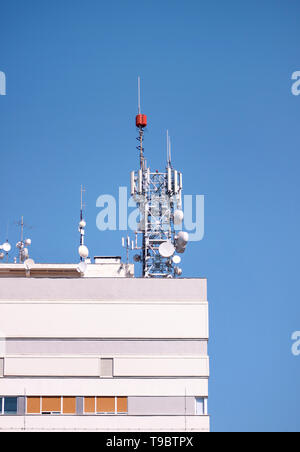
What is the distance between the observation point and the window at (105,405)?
47.9 meters

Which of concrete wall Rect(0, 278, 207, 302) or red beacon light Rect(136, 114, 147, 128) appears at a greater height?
red beacon light Rect(136, 114, 147, 128)

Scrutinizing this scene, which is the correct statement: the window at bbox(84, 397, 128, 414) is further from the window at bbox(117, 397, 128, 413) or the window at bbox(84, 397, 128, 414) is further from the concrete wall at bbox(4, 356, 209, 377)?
the concrete wall at bbox(4, 356, 209, 377)

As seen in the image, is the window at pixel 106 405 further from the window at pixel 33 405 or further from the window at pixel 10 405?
the window at pixel 10 405

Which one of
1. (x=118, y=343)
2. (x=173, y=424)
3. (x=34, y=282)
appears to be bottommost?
(x=173, y=424)

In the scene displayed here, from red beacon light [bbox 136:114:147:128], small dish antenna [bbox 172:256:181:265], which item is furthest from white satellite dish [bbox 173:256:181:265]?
red beacon light [bbox 136:114:147:128]

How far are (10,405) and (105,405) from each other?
201 inches

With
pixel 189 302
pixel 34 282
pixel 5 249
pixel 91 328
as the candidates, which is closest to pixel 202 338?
pixel 189 302

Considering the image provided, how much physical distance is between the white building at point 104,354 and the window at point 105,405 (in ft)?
0.18

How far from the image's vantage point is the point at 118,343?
161 ft

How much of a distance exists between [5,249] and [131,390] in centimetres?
2204

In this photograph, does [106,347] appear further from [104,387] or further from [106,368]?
Answer: [104,387]

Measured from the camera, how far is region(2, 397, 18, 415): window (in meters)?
47.9

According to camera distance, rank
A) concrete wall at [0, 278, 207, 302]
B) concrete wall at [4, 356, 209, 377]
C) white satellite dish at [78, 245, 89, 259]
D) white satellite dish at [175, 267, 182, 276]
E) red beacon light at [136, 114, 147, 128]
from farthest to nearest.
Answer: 1. red beacon light at [136, 114, 147, 128]
2. white satellite dish at [175, 267, 182, 276]
3. white satellite dish at [78, 245, 89, 259]
4. concrete wall at [0, 278, 207, 302]
5. concrete wall at [4, 356, 209, 377]
